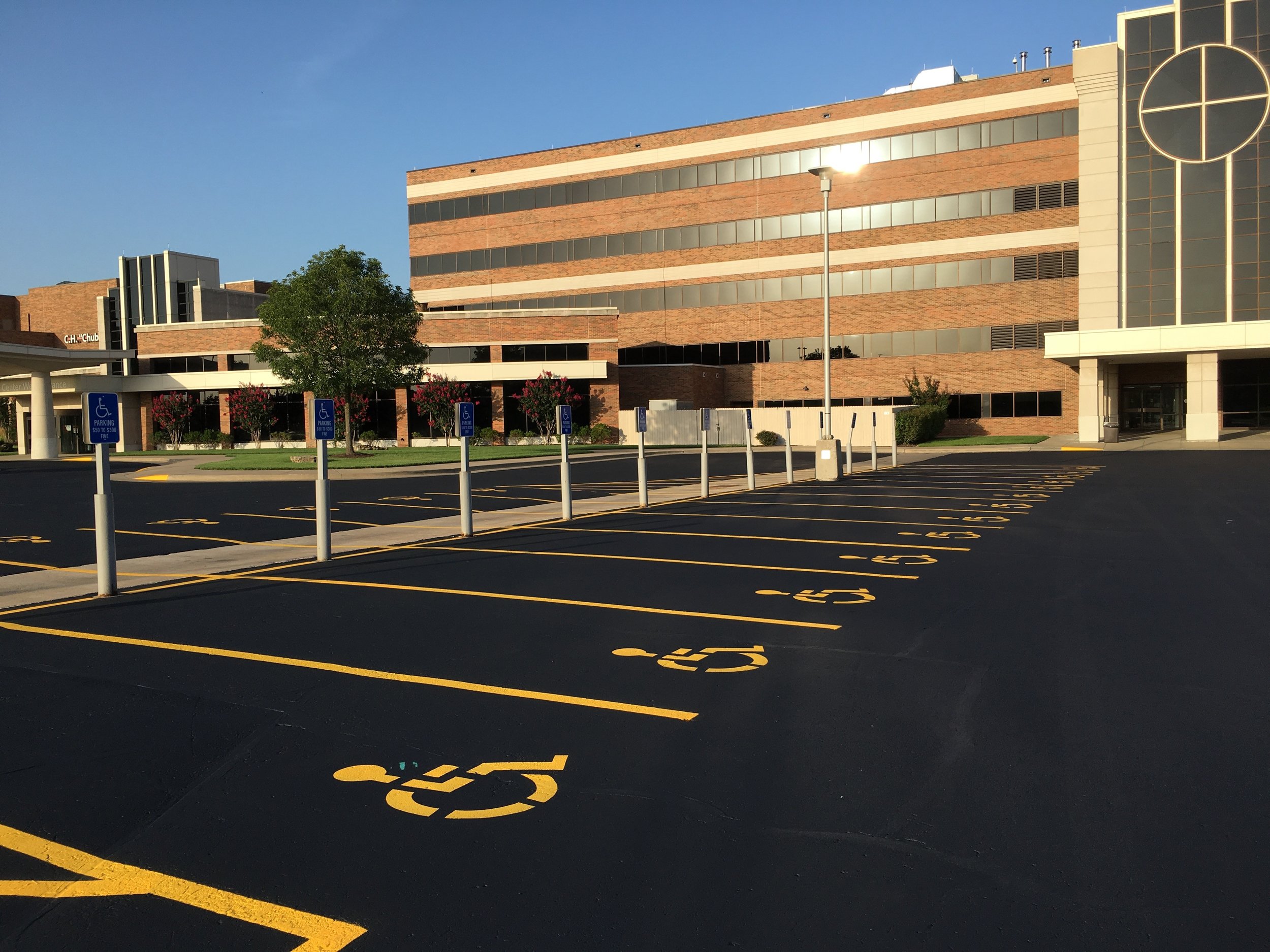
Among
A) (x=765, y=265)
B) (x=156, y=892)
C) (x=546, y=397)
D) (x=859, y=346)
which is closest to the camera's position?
(x=156, y=892)

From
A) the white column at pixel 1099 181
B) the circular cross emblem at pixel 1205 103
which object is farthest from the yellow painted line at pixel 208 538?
the circular cross emblem at pixel 1205 103

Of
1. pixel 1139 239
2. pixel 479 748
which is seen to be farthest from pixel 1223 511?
pixel 1139 239

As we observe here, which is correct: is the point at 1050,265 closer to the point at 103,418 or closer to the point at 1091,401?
the point at 1091,401

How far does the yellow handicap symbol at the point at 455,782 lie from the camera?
14.4 ft

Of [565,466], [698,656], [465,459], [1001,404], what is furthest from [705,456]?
[1001,404]

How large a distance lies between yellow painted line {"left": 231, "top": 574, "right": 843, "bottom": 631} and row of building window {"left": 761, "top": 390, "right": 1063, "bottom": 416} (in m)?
42.8

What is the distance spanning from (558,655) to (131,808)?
3.29 meters

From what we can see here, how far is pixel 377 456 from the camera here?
134ft

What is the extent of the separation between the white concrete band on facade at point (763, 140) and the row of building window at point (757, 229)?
4.06 meters

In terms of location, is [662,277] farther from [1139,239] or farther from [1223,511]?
[1223,511]

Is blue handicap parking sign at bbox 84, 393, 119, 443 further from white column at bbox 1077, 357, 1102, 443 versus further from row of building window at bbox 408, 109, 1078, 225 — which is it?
white column at bbox 1077, 357, 1102, 443

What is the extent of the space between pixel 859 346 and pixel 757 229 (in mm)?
9145

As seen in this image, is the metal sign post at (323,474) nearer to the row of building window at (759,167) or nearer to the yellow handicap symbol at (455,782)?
the yellow handicap symbol at (455,782)

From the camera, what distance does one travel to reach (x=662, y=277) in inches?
2368
